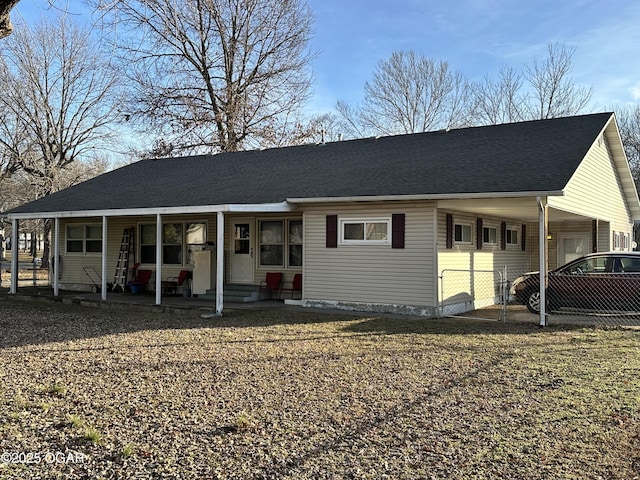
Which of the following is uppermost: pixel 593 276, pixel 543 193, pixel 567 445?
pixel 543 193

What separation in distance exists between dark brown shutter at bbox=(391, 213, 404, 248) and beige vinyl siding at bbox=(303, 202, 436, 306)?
91 mm

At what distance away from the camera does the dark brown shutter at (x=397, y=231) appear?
1213 centimetres

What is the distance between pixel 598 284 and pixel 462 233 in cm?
321

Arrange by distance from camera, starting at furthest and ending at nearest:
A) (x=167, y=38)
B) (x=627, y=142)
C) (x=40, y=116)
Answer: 1. (x=627, y=142)
2. (x=40, y=116)
3. (x=167, y=38)

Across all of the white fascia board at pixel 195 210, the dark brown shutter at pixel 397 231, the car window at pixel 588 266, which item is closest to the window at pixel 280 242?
the white fascia board at pixel 195 210

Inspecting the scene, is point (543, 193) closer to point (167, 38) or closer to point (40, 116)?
point (167, 38)

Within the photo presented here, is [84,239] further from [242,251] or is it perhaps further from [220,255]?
[220,255]

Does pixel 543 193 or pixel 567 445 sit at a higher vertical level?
pixel 543 193

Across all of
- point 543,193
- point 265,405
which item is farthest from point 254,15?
point 265,405

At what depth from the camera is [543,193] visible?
10.0m

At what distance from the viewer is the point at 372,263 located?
1249 cm

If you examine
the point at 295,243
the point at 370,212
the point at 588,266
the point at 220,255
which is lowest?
the point at 588,266

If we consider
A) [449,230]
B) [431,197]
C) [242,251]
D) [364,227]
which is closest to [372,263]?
[364,227]

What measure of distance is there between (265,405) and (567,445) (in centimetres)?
278
